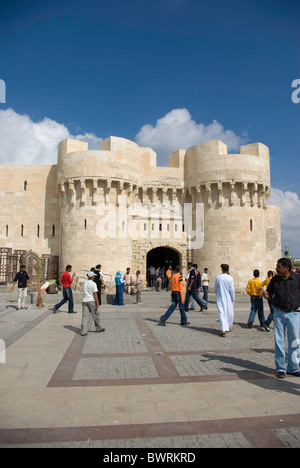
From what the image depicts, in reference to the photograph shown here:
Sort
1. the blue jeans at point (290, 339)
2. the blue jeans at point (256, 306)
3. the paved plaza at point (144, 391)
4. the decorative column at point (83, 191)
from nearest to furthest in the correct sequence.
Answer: the paved plaza at point (144, 391)
the blue jeans at point (290, 339)
the blue jeans at point (256, 306)
the decorative column at point (83, 191)

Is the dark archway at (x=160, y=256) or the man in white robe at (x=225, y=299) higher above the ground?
the dark archway at (x=160, y=256)

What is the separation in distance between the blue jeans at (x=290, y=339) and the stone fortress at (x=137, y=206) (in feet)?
46.2

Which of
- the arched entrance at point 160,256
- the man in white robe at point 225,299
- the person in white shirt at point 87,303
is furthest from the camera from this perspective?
the arched entrance at point 160,256

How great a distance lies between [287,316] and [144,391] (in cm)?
254

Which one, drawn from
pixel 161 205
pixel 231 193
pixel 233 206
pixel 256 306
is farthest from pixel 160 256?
pixel 256 306

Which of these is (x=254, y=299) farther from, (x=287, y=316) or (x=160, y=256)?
(x=160, y=256)

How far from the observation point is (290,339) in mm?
5125

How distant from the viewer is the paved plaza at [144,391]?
3.24 metres

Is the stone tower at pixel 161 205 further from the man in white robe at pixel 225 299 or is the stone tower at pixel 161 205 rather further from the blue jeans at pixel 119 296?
the man in white robe at pixel 225 299

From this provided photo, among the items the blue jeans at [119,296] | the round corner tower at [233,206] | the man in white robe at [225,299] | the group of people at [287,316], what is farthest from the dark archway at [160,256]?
the group of people at [287,316]

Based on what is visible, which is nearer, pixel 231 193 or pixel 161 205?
pixel 231 193

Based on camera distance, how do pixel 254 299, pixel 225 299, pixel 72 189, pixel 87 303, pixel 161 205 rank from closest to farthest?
pixel 87 303
pixel 225 299
pixel 254 299
pixel 72 189
pixel 161 205
